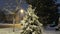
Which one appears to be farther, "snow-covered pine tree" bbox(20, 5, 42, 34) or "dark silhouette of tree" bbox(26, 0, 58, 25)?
"dark silhouette of tree" bbox(26, 0, 58, 25)

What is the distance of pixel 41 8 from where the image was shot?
2.81 meters

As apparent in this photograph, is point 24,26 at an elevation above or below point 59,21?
above

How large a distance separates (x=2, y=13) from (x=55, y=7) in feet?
3.79

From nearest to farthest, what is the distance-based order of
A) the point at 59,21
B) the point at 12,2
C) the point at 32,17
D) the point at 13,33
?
the point at 32,17, the point at 13,33, the point at 59,21, the point at 12,2

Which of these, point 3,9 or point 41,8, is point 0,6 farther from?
point 41,8

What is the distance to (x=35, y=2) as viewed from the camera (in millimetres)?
2781

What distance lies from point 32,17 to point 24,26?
0.12 meters

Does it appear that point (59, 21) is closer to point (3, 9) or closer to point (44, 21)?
point (44, 21)

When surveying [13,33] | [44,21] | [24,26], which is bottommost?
[13,33]

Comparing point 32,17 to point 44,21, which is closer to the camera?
point 32,17

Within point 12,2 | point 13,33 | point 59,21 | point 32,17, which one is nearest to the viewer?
point 32,17

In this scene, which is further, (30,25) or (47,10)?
(47,10)

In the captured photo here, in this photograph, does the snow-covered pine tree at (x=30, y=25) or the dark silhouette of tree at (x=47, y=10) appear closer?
the snow-covered pine tree at (x=30, y=25)

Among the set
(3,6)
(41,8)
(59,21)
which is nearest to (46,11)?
(41,8)
